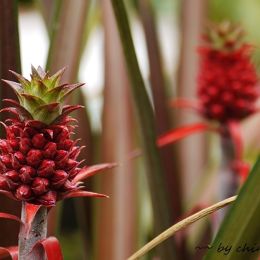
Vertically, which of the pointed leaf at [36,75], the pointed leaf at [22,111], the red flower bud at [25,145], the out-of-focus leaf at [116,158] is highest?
the pointed leaf at [36,75]

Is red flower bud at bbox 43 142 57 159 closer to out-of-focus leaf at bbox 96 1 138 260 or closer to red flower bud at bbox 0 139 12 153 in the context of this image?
red flower bud at bbox 0 139 12 153

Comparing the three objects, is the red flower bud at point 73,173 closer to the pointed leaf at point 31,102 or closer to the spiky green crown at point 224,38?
the pointed leaf at point 31,102

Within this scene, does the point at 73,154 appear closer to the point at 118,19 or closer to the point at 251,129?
the point at 118,19

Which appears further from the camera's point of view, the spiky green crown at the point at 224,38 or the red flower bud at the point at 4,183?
the spiky green crown at the point at 224,38

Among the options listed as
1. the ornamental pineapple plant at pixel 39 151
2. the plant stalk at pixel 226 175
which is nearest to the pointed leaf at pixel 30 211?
the ornamental pineapple plant at pixel 39 151

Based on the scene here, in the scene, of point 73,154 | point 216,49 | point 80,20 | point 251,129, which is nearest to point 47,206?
point 73,154

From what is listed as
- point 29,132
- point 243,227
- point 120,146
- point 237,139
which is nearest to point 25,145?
point 29,132

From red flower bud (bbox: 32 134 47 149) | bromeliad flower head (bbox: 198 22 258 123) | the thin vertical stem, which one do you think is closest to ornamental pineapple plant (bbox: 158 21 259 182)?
bromeliad flower head (bbox: 198 22 258 123)
